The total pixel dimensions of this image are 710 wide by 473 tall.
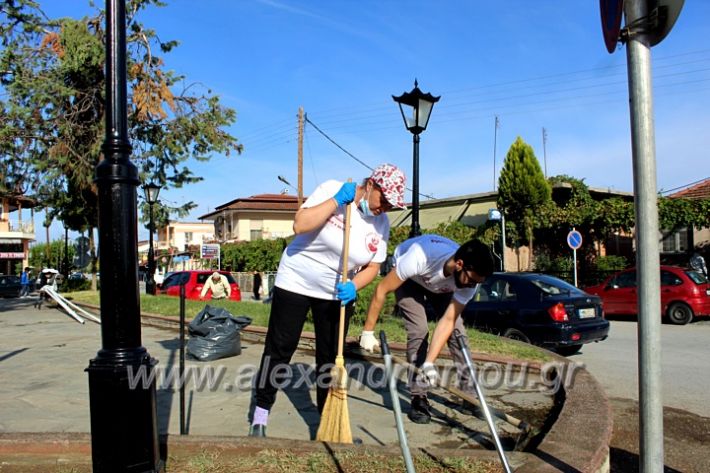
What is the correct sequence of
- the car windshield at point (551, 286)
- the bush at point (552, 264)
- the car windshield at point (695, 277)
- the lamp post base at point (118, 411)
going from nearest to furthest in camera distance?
1. the lamp post base at point (118, 411)
2. the car windshield at point (551, 286)
3. the car windshield at point (695, 277)
4. the bush at point (552, 264)

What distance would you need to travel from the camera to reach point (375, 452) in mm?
3375

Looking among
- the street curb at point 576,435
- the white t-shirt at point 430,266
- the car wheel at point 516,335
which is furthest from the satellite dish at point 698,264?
the white t-shirt at point 430,266

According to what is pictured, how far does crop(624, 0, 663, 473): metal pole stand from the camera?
257 centimetres

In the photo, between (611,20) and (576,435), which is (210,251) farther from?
(611,20)

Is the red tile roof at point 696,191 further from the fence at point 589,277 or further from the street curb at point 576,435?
the street curb at point 576,435

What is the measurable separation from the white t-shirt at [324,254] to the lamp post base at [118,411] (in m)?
1.27

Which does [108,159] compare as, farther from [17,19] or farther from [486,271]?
[17,19]

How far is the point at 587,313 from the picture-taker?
27.9 feet

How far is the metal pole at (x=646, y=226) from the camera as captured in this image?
257 centimetres

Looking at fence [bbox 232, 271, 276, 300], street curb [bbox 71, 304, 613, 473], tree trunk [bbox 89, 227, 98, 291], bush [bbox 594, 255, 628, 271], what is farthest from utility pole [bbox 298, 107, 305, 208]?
street curb [bbox 71, 304, 613, 473]

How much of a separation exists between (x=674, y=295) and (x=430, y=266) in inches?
472

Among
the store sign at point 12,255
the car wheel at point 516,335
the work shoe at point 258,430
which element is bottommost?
the car wheel at point 516,335

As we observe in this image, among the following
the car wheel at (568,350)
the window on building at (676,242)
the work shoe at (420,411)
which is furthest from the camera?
the window on building at (676,242)

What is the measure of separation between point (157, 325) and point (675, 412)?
31.3 feet
